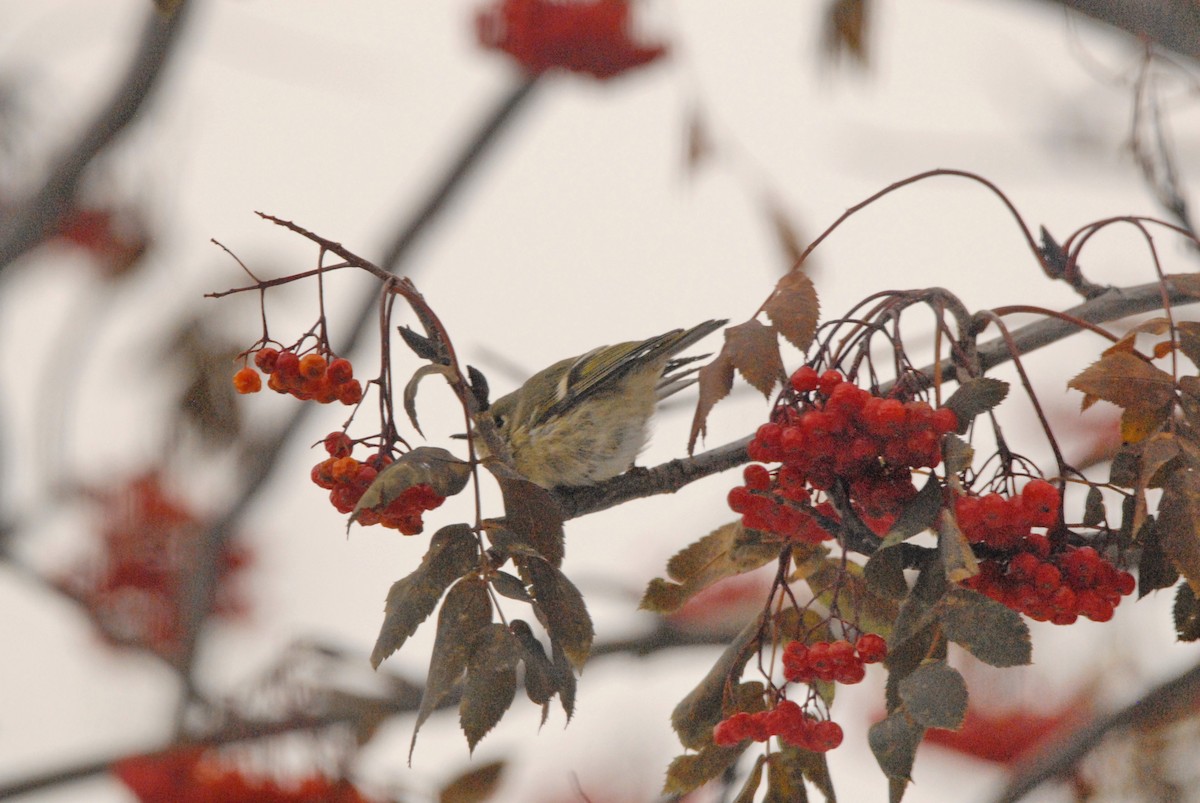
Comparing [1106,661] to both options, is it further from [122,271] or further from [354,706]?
[122,271]

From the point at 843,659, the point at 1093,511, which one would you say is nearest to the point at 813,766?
the point at 843,659

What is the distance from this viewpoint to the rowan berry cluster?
79.7 inches

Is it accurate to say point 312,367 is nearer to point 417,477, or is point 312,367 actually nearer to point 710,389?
point 417,477

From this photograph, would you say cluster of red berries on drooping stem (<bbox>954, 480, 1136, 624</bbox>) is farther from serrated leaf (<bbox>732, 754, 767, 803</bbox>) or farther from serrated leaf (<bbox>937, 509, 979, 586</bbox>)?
serrated leaf (<bbox>732, 754, 767, 803</bbox>)

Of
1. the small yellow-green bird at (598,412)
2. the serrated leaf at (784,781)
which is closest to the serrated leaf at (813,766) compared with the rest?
the serrated leaf at (784,781)

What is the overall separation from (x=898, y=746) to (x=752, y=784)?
1.83ft

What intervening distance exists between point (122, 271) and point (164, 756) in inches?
205

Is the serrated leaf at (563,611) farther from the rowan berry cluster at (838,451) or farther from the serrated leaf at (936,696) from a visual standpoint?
the serrated leaf at (936,696)

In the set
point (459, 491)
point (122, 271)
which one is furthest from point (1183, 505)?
point (122, 271)

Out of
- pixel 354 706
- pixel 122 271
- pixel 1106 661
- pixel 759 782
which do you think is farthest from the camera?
pixel 122 271

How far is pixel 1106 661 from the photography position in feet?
18.5

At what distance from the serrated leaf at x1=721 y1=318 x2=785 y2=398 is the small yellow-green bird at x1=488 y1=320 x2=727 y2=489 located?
1595mm

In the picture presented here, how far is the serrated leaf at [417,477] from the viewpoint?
195 cm

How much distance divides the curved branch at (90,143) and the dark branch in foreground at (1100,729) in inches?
183
